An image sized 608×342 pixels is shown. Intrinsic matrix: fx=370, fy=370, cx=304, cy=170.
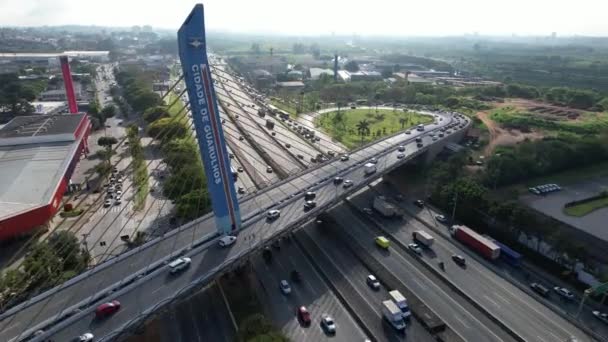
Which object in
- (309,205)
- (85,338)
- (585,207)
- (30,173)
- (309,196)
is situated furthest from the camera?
(30,173)

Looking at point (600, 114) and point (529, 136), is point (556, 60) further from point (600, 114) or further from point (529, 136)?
point (529, 136)

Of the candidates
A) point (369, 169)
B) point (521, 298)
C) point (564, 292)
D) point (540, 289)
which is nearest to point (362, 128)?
point (369, 169)

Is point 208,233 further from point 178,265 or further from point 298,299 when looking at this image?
point 298,299

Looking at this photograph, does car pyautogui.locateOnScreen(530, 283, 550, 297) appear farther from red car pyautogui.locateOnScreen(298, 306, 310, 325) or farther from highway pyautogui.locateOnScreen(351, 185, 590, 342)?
red car pyautogui.locateOnScreen(298, 306, 310, 325)

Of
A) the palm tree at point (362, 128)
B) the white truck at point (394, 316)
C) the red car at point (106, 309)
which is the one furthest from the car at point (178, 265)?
the palm tree at point (362, 128)

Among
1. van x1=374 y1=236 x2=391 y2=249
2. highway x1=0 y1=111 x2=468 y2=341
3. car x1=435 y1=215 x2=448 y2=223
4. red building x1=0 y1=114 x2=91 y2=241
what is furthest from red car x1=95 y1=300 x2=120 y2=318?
car x1=435 y1=215 x2=448 y2=223

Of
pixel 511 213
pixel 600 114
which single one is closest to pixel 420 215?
pixel 511 213

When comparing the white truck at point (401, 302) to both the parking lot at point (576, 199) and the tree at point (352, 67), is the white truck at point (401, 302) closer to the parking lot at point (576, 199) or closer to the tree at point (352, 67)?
the parking lot at point (576, 199)
